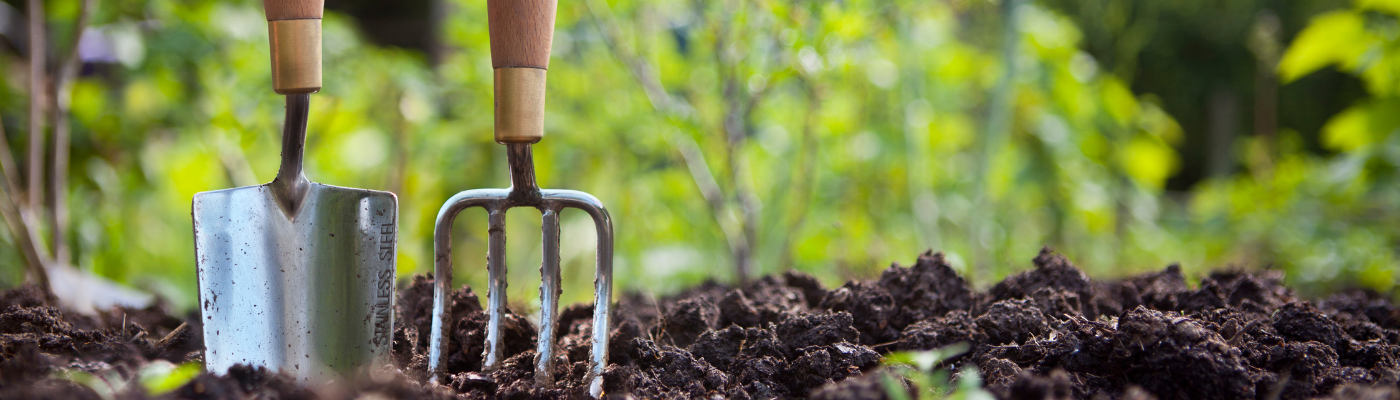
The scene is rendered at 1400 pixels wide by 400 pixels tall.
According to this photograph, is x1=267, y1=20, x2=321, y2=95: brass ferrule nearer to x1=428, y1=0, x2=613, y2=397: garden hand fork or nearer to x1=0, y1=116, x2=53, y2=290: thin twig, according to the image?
x1=428, y1=0, x2=613, y2=397: garden hand fork

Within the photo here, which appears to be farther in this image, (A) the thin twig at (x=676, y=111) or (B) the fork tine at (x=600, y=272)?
(A) the thin twig at (x=676, y=111)

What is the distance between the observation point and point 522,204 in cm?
111

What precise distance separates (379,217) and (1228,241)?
370cm

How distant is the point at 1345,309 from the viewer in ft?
4.49

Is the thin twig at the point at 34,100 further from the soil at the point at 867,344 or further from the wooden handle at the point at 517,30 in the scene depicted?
the wooden handle at the point at 517,30

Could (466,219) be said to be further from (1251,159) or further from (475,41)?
(1251,159)

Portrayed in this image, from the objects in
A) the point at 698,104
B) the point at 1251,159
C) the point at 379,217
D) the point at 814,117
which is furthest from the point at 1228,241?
the point at 379,217

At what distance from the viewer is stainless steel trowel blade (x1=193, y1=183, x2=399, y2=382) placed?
3.43 ft

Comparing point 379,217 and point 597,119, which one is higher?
point 597,119

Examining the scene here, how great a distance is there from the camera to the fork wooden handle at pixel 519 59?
1017 mm

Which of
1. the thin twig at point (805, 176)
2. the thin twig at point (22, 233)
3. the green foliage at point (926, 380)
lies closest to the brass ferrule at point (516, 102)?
the green foliage at point (926, 380)

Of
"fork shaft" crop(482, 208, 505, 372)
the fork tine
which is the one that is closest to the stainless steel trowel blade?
"fork shaft" crop(482, 208, 505, 372)

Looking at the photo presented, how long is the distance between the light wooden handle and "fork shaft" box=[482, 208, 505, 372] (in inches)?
11.7

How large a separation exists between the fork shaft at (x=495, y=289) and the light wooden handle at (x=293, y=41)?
0.97 feet
